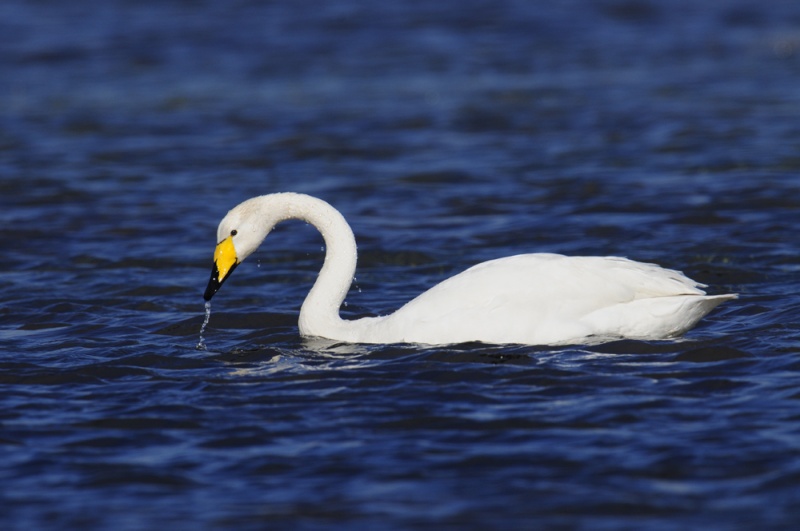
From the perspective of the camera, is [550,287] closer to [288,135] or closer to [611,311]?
[611,311]

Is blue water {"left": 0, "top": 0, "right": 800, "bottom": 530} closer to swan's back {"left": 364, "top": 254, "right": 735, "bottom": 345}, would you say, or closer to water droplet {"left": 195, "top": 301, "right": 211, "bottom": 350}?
water droplet {"left": 195, "top": 301, "right": 211, "bottom": 350}

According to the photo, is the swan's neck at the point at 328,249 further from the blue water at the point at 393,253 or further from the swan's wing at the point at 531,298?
the swan's wing at the point at 531,298

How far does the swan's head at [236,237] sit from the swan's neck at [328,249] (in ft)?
0.46

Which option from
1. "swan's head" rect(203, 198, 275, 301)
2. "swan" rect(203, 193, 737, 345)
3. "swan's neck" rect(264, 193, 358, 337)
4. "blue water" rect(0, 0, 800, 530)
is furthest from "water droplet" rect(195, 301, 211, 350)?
"swan" rect(203, 193, 737, 345)

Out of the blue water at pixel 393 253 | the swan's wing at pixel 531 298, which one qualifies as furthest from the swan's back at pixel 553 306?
the blue water at pixel 393 253

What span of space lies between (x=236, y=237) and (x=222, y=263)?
22cm

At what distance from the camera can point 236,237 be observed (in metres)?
9.88

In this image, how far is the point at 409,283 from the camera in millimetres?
12180

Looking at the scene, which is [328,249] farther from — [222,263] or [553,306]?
[553,306]

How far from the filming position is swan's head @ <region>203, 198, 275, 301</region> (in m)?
9.83

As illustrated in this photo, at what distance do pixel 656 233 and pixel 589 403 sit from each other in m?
5.72

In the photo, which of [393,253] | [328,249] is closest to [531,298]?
[328,249]

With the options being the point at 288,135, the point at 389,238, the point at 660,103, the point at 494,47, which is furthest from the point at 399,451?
the point at 494,47

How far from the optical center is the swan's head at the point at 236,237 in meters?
9.83
